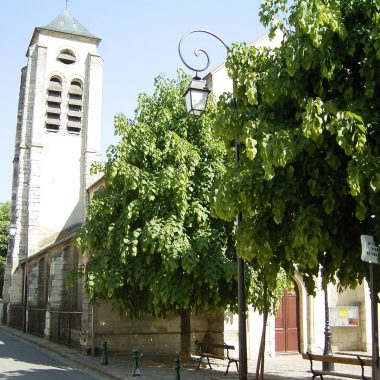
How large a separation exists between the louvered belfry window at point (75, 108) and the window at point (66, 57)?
5.70 feet

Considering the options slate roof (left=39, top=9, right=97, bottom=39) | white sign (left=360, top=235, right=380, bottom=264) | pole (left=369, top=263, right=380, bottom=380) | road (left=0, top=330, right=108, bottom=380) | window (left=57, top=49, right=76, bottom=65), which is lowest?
road (left=0, top=330, right=108, bottom=380)

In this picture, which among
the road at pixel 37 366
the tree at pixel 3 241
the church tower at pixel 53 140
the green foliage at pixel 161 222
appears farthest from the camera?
the tree at pixel 3 241

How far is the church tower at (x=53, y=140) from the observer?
38625 mm

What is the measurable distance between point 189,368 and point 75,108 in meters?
31.7

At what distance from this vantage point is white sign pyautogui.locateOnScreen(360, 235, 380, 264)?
18.5 feet

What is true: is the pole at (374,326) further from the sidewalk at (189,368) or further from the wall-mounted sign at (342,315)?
the wall-mounted sign at (342,315)

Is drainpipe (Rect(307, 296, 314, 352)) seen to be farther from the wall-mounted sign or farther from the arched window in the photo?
the arched window

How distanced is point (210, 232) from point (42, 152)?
2927 centimetres

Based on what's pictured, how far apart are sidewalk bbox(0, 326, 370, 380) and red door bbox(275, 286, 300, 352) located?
43 cm

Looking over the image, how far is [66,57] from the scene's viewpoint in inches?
1667

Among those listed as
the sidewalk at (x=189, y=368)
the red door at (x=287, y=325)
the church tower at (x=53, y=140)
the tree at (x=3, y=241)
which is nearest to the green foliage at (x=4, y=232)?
the tree at (x=3, y=241)

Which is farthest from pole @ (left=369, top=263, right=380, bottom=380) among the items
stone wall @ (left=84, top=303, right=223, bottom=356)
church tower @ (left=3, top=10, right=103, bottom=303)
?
church tower @ (left=3, top=10, right=103, bottom=303)

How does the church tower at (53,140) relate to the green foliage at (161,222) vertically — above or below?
above

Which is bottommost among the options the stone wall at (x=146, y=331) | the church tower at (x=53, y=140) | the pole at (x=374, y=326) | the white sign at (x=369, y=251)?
the stone wall at (x=146, y=331)
